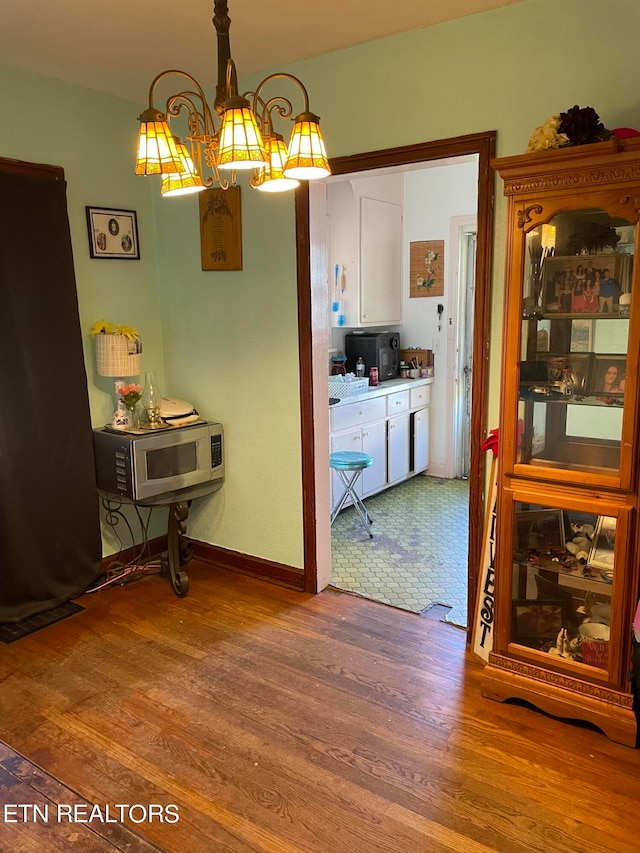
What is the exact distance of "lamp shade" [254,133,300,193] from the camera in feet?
6.03

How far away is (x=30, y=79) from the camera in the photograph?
3.12 meters

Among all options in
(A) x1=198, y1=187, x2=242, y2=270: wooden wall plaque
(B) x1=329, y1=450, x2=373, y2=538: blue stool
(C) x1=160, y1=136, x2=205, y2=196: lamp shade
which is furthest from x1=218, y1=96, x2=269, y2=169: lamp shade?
(B) x1=329, y1=450, x2=373, y2=538: blue stool

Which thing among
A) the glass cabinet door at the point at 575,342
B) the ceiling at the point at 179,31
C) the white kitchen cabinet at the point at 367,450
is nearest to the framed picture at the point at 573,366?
the glass cabinet door at the point at 575,342

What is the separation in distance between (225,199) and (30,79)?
1.06 m

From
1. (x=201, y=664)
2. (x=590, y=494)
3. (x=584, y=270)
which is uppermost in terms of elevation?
(x=584, y=270)

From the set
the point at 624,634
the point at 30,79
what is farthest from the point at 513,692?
the point at 30,79

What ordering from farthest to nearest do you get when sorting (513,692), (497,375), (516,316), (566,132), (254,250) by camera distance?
(254,250) → (497,375) → (513,692) → (516,316) → (566,132)

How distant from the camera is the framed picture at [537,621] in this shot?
2.43 m

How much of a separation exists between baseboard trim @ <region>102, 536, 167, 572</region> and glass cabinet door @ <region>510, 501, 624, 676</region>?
2.31 meters

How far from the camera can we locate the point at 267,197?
329cm

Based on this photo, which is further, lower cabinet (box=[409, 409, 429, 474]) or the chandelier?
lower cabinet (box=[409, 409, 429, 474])

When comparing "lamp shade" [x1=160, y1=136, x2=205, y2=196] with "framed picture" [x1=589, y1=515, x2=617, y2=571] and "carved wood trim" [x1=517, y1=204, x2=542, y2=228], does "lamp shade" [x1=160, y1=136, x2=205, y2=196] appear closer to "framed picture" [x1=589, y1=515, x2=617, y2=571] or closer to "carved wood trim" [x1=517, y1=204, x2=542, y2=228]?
"carved wood trim" [x1=517, y1=204, x2=542, y2=228]

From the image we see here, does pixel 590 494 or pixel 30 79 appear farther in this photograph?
pixel 30 79

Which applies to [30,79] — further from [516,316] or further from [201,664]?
[201,664]
